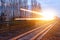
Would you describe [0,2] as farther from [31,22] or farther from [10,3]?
[31,22]

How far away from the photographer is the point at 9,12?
121 ft

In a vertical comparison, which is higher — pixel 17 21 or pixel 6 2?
pixel 6 2

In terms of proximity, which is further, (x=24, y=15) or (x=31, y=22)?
(x=24, y=15)

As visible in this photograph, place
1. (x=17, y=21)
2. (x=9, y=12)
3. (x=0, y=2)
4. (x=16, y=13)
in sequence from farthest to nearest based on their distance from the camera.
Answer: (x=16, y=13)
(x=17, y=21)
(x=9, y=12)
(x=0, y=2)

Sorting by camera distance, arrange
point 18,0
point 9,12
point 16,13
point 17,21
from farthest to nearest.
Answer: point 18,0 < point 16,13 < point 17,21 < point 9,12

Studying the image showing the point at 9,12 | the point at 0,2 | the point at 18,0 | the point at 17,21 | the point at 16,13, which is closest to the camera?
the point at 0,2

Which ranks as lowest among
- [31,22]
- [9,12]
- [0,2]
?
[31,22]

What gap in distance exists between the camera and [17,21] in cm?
3938

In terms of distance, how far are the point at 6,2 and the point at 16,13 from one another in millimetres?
4423

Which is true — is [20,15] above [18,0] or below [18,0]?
below

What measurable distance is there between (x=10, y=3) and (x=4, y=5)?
2699mm

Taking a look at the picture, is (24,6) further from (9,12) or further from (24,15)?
(9,12)

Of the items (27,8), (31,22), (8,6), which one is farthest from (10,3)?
(27,8)

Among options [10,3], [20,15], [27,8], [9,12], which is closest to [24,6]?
[27,8]
